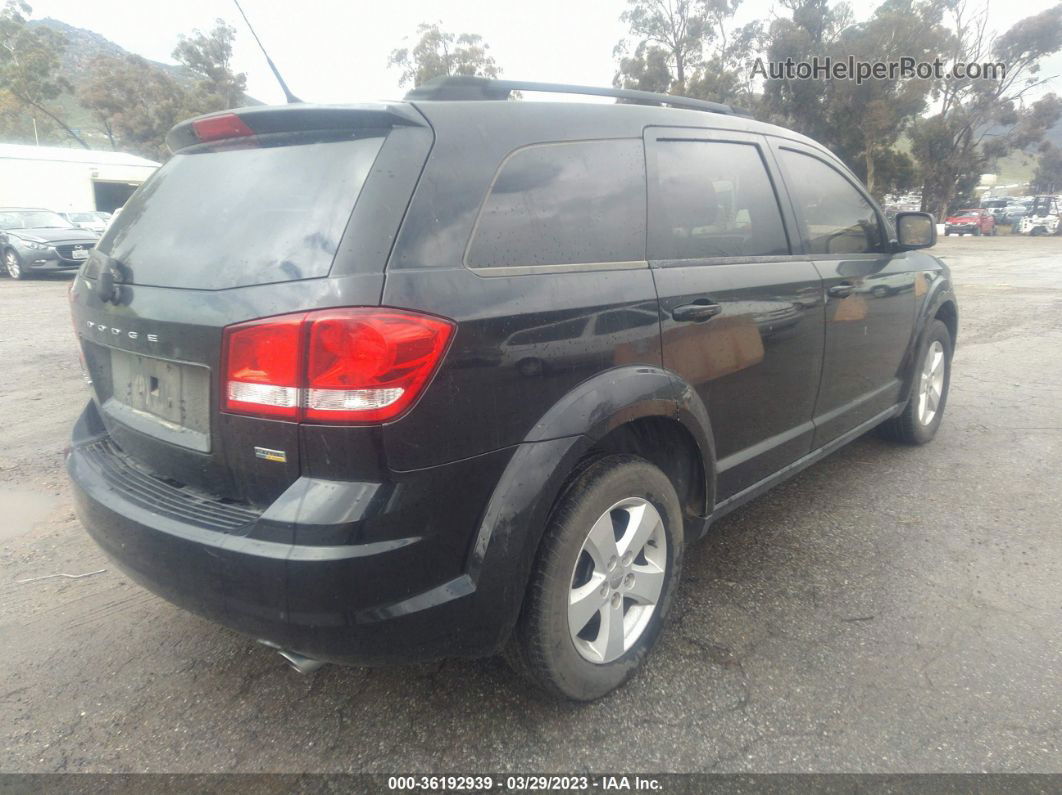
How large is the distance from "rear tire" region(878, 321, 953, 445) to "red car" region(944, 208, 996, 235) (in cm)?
3821

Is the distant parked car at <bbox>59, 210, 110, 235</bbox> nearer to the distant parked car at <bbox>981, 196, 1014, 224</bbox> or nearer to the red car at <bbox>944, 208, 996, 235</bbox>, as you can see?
the red car at <bbox>944, 208, 996, 235</bbox>

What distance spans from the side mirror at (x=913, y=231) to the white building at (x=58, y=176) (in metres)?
22.2

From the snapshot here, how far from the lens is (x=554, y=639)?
6.79ft

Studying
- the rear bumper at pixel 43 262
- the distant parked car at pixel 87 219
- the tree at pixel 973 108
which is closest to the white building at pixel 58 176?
the distant parked car at pixel 87 219

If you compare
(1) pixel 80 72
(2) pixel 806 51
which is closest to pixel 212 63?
(2) pixel 806 51

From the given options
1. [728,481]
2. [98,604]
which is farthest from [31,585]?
[728,481]

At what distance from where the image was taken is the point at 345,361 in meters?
1.68

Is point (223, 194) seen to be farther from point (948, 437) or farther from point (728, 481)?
point (948, 437)

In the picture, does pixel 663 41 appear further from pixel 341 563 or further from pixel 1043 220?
pixel 341 563

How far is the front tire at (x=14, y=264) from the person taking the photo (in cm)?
1509

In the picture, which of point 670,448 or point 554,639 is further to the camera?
point 670,448

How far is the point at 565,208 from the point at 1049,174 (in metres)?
82.4

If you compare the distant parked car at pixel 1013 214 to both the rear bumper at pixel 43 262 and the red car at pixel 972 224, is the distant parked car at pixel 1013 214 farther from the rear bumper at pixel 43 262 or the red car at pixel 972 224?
the rear bumper at pixel 43 262

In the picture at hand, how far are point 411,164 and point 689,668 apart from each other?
1.79 metres
